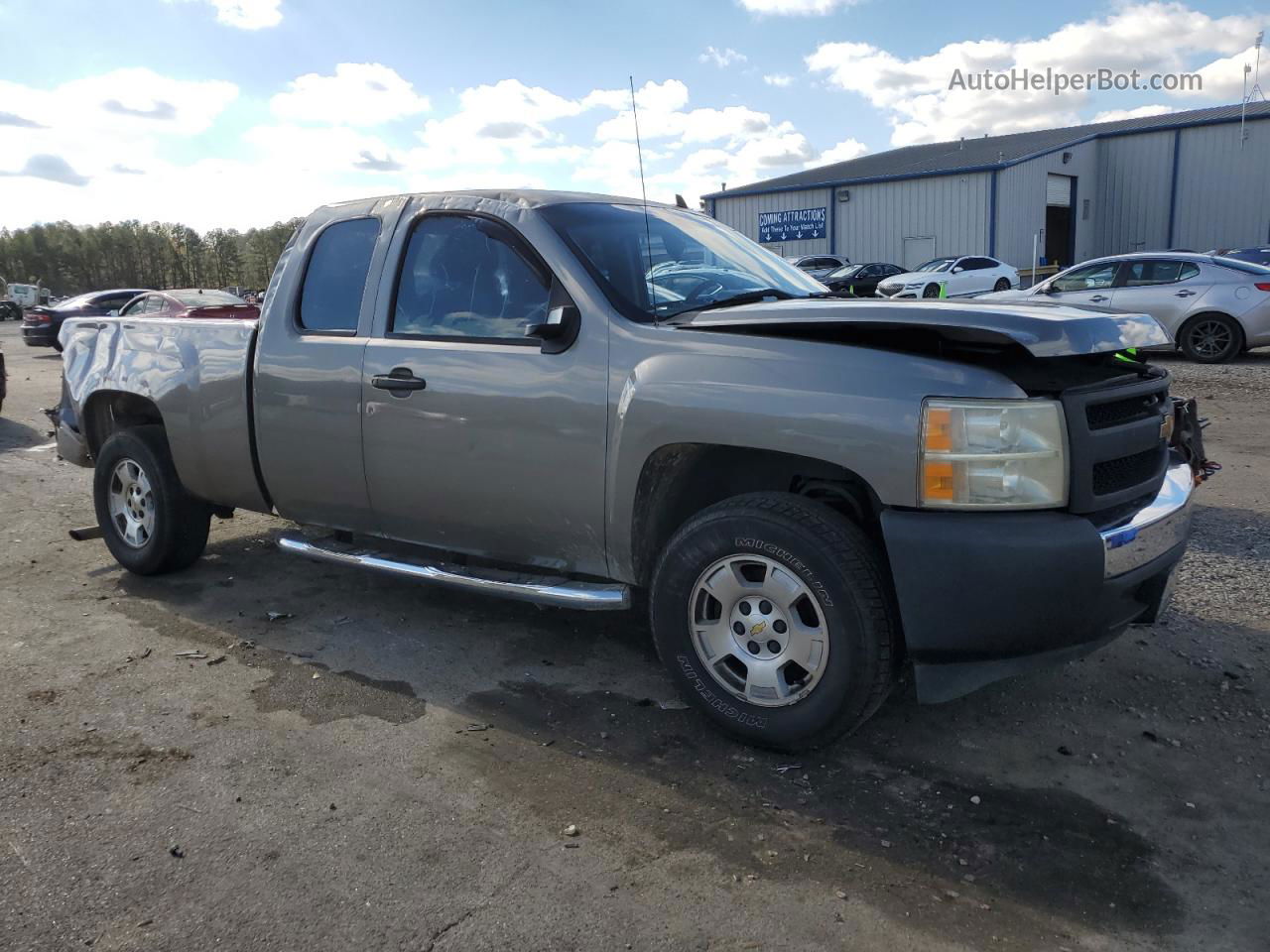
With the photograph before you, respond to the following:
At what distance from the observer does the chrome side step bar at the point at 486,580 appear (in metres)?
3.68

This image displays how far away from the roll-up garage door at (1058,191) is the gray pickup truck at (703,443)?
3667cm

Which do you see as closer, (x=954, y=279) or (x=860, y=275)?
(x=954, y=279)

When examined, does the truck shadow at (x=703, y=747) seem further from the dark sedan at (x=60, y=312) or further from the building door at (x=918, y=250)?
the building door at (x=918, y=250)

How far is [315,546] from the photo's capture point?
4695 millimetres

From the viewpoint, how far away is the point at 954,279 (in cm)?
2711

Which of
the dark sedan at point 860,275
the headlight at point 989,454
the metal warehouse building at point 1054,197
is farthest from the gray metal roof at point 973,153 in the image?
the headlight at point 989,454

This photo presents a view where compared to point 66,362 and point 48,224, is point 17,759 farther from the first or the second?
point 48,224

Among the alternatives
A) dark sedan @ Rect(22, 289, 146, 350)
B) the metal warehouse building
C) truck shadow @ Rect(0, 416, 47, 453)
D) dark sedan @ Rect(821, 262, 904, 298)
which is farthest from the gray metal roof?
truck shadow @ Rect(0, 416, 47, 453)

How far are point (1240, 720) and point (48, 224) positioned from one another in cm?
11525

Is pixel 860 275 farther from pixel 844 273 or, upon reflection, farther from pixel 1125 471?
pixel 1125 471

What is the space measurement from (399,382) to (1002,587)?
249 centimetres

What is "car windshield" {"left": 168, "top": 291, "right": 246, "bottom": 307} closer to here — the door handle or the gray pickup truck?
the gray pickup truck

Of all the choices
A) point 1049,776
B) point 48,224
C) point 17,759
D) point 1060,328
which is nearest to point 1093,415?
point 1060,328

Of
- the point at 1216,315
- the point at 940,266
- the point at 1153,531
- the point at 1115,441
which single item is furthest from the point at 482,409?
the point at 940,266
